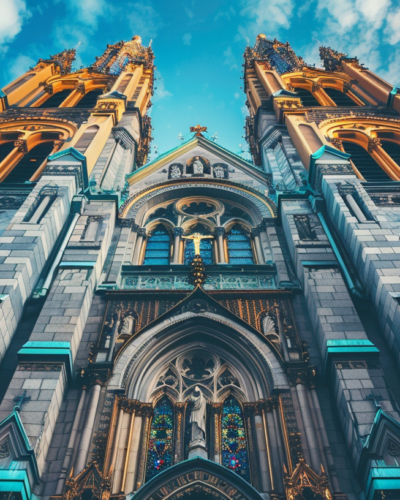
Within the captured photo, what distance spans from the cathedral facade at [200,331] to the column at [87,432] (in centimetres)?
3

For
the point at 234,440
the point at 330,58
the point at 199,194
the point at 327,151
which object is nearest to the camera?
the point at 234,440

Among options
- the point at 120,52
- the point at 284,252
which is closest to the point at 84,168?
the point at 284,252

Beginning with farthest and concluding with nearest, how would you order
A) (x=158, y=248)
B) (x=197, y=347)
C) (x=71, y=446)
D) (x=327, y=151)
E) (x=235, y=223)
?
(x=235, y=223), (x=327, y=151), (x=158, y=248), (x=197, y=347), (x=71, y=446)

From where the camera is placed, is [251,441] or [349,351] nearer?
[251,441]

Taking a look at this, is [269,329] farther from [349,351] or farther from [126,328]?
[126,328]

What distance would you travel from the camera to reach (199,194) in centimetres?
1823

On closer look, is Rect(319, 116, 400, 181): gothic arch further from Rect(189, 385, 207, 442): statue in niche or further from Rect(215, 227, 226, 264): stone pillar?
Rect(189, 385, 207, 442): statue in niche

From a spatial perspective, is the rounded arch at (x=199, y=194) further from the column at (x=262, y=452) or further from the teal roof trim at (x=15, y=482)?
the teal roof trim at (x=15, y=482)

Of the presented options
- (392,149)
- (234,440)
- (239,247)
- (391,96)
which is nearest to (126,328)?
(234,440)

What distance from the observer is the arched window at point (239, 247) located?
15.2 meters

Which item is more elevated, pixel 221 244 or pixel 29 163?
pixel 29 163

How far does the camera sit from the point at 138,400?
32.6 feet

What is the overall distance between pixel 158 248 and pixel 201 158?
6324mm

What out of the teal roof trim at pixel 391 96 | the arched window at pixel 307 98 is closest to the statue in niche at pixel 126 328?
the teal roof trim at pixel 391 96
